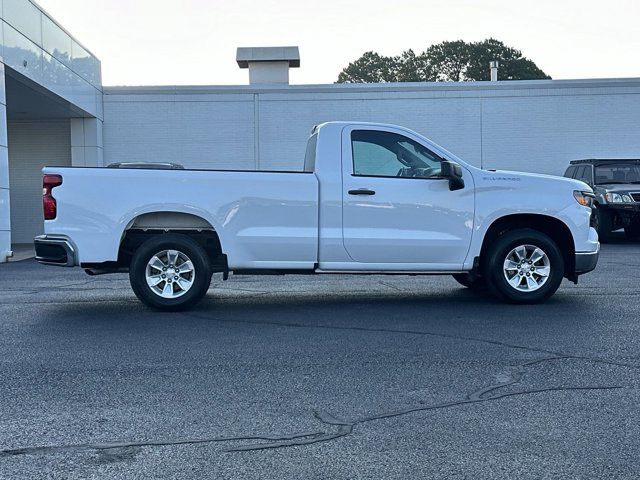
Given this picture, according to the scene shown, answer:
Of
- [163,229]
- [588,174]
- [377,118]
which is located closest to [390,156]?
[163,229]

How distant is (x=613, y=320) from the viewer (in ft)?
25.4

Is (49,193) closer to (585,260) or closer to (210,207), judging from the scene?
(210,207)

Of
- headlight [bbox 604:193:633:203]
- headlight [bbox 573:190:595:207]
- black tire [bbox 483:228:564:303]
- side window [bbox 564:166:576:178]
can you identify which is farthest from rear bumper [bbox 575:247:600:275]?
side window [bbox 564:166:576:178]

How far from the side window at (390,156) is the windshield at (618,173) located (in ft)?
35.7

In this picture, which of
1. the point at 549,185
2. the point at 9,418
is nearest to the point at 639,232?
the point at 549,185

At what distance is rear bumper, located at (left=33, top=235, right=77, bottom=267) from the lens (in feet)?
26.9

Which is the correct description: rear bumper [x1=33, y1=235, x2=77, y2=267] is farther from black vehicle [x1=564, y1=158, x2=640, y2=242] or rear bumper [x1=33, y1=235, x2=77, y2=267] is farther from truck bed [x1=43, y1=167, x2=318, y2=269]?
black vehicle [x1=564, y1=158, x2=640, y2=242]

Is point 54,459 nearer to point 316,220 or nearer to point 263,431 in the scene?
point 263,431

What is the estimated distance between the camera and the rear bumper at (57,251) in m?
8.20

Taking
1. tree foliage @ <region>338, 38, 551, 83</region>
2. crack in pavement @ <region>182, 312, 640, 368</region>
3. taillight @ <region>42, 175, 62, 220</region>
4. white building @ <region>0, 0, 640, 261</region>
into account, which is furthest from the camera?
tree foliage @ <region>338, 38, 551, 83</region>

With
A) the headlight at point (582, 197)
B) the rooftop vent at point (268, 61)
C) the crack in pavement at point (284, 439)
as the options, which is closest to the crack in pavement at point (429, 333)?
the crack in pavement at point (284, 439)

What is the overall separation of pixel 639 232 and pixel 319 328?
13968mm

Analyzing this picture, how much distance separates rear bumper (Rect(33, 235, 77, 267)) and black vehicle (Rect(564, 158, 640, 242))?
1219 cm

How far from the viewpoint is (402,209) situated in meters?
8.59
